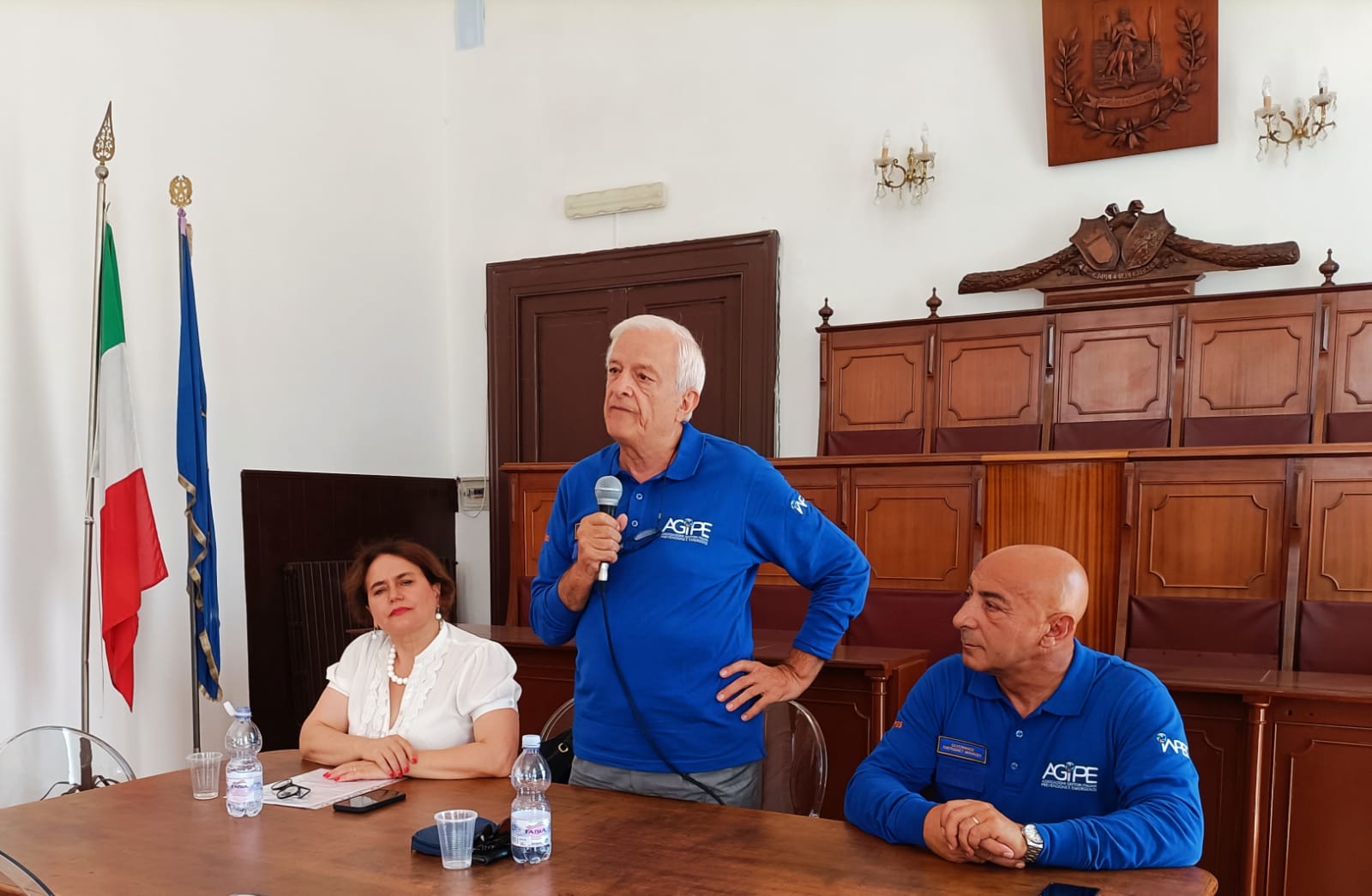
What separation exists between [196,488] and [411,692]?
237 centimetres

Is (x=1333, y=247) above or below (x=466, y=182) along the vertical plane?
below

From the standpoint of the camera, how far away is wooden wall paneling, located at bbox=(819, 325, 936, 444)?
18.0ft

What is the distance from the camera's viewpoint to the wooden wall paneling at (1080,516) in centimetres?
418

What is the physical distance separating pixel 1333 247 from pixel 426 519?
506 cm

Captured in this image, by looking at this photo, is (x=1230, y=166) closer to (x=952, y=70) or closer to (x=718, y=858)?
(x=952, y=70)

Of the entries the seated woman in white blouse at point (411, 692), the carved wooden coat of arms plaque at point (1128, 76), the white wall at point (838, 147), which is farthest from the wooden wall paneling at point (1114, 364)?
the seated woman in white blouse at point (411, 692)

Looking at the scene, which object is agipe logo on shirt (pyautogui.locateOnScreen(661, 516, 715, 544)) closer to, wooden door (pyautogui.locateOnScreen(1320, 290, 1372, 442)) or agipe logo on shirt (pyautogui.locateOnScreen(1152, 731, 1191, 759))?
agipe logo on shirt (pyautogui.locateOnScreen(1152, 731, 1191, 759))

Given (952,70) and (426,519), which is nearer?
(952,70)

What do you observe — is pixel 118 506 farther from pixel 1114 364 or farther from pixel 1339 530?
pixel 1339 530

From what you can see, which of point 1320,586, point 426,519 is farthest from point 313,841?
point 426,519

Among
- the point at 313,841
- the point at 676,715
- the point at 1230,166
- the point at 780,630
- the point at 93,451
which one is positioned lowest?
the point at 780,630

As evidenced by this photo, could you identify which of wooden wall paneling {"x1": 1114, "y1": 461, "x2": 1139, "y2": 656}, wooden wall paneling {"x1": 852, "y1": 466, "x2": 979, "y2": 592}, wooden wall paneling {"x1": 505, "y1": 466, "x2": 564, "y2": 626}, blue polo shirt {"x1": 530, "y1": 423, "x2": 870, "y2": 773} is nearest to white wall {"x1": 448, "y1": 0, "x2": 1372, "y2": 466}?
wooden wall paneling {"x1": 852, "y1": 466, "x2": 979, "y2": 592}

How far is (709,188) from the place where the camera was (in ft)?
20.4

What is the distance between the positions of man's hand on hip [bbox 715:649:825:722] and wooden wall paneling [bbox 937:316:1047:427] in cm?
357
